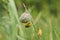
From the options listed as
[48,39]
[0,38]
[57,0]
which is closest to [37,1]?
[57,0]

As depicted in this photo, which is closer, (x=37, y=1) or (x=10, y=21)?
(x=10, y=21)

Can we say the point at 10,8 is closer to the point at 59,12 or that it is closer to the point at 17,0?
the point at 17,0

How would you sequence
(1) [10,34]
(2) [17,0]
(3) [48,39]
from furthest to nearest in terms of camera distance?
(2) [17,0] < (3) [48,39] < (1) [10,34]

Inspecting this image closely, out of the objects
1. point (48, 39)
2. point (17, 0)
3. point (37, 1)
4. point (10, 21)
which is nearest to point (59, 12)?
point (37, 1)

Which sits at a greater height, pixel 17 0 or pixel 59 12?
pixel 17 0

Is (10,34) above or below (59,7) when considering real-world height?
above

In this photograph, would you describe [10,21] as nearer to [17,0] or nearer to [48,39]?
[48,39]

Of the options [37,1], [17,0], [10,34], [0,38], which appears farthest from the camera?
[37,1]

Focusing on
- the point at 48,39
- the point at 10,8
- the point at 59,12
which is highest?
the point at 10,8

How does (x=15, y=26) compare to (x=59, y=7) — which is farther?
(x=59, y=7)
